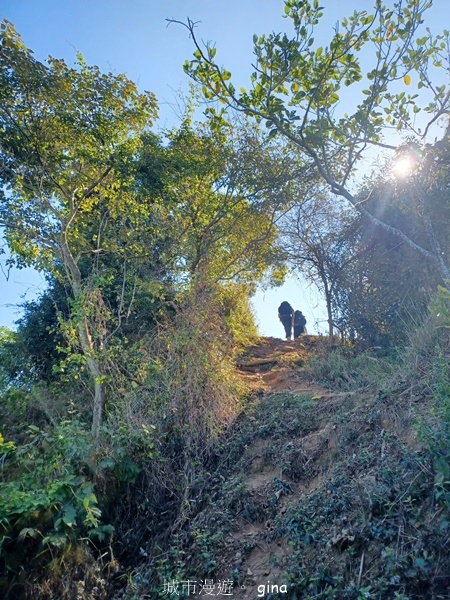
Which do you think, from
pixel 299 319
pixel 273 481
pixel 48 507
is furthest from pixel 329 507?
pixel 299 319

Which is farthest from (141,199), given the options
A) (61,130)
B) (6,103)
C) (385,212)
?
(385,212)

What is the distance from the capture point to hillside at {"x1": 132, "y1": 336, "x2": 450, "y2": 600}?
307cm

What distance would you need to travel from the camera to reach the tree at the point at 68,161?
6.89 m

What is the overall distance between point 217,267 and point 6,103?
189 inches

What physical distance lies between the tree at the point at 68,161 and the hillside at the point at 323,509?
269 cm

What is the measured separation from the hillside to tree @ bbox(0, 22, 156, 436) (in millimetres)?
2686

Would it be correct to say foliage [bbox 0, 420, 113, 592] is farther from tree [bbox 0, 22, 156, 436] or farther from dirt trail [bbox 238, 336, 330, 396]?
dirt trail [bbox 238, 336, 330, 396]

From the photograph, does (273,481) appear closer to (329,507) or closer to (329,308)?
(329,507)

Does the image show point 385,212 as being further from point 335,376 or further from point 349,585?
point 349,585

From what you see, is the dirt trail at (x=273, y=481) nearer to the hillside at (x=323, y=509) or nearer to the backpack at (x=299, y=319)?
the hillside at (x=323, y=509)

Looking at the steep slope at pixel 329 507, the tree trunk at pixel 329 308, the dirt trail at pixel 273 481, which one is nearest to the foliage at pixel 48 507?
the steep slope at pixel 329 507

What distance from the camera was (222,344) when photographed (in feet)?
24.2

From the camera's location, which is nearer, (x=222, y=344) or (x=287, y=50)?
(x=287, y=50)

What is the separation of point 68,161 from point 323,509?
274 inches
